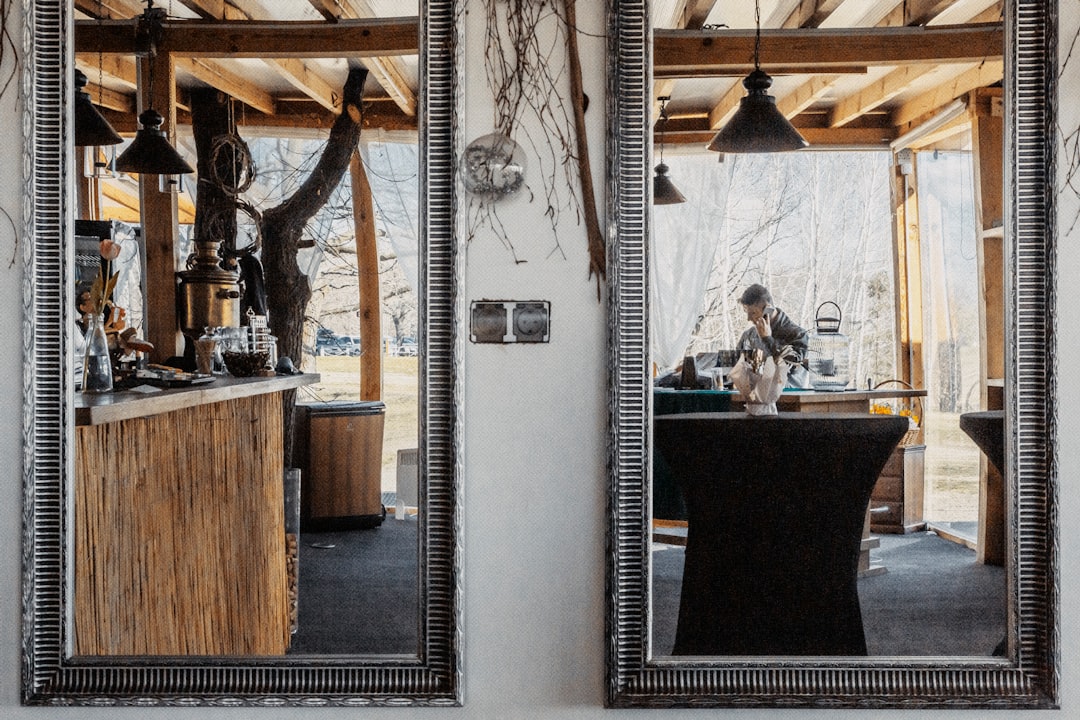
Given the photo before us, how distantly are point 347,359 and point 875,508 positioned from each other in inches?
52.1

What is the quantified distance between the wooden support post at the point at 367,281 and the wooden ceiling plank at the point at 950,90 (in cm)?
126

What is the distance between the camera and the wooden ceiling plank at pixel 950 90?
2180 mm

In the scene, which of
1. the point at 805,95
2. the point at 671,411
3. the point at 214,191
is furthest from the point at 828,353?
the point at 214,191

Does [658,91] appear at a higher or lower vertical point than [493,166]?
higher

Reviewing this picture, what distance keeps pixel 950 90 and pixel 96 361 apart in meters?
2.16

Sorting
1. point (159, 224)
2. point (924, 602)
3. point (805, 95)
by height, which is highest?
point (805, 95)

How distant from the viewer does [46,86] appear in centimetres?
216

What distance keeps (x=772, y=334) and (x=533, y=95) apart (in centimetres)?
81

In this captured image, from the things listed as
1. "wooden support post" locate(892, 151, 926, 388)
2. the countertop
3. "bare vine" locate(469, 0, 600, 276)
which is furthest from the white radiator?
"wooden support post" locate(892, 151, 926, 388)

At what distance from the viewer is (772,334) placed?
2.21 metres

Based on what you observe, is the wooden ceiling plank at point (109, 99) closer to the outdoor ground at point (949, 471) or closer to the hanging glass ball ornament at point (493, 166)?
the hanging glass ball ornament at point (493, 166)

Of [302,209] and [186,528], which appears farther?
[186,528]

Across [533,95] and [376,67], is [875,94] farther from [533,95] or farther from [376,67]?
[376,67]

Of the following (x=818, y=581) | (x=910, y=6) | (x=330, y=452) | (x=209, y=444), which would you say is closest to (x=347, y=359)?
(x=330, y=452)
